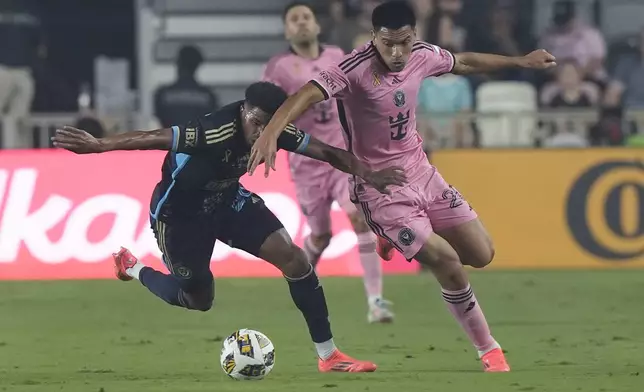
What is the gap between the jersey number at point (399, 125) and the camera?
9.75 meters

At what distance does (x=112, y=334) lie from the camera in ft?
39.6

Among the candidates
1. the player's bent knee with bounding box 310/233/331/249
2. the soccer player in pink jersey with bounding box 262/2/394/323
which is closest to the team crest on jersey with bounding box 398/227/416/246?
the soccer player in pink jersey with bounding box 262/2/394/323

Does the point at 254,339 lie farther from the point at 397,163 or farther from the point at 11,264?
the point at 11,264

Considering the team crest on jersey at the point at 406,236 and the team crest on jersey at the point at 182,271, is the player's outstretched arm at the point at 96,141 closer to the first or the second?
the team crest on jersey at the point at 182,271

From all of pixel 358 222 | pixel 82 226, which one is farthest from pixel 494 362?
pixel 82 226

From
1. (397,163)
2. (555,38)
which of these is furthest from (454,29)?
(397,163)

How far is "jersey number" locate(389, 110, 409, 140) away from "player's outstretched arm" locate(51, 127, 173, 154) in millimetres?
1698

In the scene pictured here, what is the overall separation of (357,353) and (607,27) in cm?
1401

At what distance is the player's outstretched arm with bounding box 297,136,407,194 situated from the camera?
8984 millimetres

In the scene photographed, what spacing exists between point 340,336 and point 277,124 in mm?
3504

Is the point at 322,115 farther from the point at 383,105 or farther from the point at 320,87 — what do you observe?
the point at 320,87

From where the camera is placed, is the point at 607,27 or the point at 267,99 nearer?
the point at 267,99

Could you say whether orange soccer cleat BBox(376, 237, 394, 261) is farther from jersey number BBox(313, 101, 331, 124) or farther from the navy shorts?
jersey number BBox(313, 101, 331, 124)

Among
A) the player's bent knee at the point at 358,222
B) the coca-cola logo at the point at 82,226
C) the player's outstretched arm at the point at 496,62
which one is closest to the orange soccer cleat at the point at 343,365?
the player's outstretched arm at the point at 496,62
